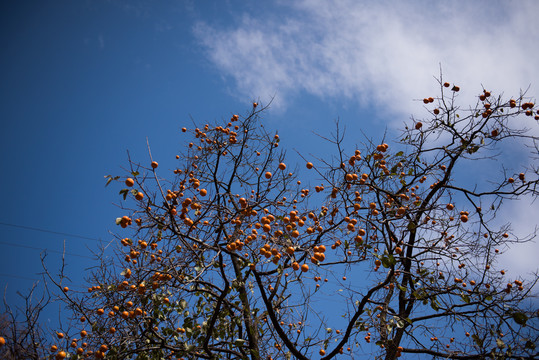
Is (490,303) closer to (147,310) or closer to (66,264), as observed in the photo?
(147,310)

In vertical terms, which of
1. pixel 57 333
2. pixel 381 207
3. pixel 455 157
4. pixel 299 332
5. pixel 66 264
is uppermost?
pixel 455 157

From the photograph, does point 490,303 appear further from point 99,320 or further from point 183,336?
point 99,320

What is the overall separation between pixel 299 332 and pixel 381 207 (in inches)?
75.7

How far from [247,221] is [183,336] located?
6.06 ft

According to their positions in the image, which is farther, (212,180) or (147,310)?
(212,180)

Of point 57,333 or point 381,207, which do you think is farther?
point 381,207

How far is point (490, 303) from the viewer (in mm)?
3506

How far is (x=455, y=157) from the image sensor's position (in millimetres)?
4051

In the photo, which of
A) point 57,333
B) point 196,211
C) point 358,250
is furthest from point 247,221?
point 57,333

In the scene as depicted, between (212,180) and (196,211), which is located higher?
(212,180)

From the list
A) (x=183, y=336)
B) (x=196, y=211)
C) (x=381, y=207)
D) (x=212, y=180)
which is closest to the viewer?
(x=196, y=211)

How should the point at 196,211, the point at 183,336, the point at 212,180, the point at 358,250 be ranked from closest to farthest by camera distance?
the point at 358,250
the point at 196,211
the point at 183,336
the point at 212,180

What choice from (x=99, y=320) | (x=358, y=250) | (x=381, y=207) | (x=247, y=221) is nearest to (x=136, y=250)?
(x=99, y=320)

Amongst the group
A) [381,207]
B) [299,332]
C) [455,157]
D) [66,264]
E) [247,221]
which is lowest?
[299,332]
